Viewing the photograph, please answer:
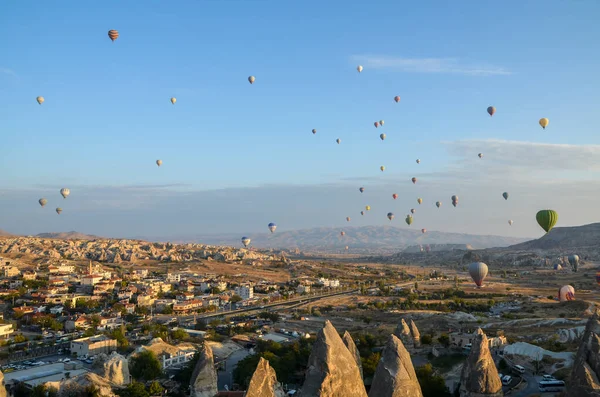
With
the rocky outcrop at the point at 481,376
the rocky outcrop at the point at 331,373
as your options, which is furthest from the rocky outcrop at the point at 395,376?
the rocky outcrop at the point at 481,376

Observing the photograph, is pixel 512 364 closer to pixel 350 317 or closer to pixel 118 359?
pixel 118 359

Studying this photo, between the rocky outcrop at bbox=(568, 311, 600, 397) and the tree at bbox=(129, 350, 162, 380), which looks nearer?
the rocky outcrop at bbox=(568, 311, 600, 397)

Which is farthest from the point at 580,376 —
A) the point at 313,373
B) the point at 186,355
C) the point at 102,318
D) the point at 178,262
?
the point at 178,262

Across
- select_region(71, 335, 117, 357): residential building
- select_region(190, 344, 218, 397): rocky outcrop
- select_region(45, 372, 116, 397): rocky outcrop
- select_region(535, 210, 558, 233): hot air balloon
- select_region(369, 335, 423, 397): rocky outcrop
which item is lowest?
select_region(71, 335, 117, 357): residential building

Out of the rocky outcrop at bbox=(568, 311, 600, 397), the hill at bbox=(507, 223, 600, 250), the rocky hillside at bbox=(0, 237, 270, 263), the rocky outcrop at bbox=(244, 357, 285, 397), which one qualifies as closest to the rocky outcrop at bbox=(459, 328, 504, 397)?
the rocky outcrop at bbox=(568, 311, 600, 397)

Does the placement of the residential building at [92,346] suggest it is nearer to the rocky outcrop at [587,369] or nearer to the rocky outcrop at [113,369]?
the rocky outcrop at [113,369]

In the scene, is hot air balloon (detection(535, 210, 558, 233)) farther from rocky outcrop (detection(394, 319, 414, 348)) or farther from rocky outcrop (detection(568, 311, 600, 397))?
rocky outcrop (detection(568, 311, 600, 397))
